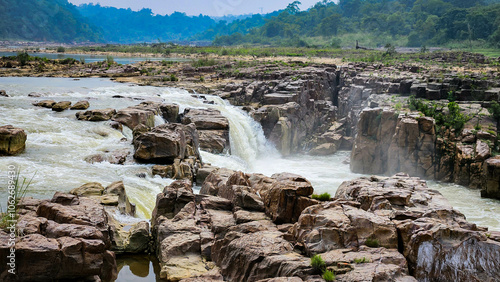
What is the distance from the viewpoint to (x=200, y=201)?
40.9ft

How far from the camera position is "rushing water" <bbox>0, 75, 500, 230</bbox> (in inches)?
584

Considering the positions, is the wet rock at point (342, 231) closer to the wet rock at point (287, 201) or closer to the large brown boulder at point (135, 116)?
the wet rock at point (287, 201)

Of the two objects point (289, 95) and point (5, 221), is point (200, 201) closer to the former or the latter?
point (5, 221)

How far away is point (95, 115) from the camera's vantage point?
2138 centimetres

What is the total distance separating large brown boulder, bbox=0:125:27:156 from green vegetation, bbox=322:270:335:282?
12.9 meters

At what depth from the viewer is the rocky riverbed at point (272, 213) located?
820cm

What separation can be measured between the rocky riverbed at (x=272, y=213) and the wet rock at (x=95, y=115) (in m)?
0.05

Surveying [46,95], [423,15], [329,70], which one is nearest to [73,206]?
[46,95]

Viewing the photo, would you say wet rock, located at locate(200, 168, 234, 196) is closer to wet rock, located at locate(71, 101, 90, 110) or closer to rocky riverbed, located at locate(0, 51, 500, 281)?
rocky riverbed, located at locate(0, 51, 500, 281)

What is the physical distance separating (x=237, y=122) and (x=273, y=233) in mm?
17363

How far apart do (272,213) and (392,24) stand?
8859cm

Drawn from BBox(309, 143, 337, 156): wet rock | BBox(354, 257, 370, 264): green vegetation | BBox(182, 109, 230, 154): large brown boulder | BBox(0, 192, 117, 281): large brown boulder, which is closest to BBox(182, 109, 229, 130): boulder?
BBox(182, 109, 230, 154): large brown boulder

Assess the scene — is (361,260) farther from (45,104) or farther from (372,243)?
(45,104)

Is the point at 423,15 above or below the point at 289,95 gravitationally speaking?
above
